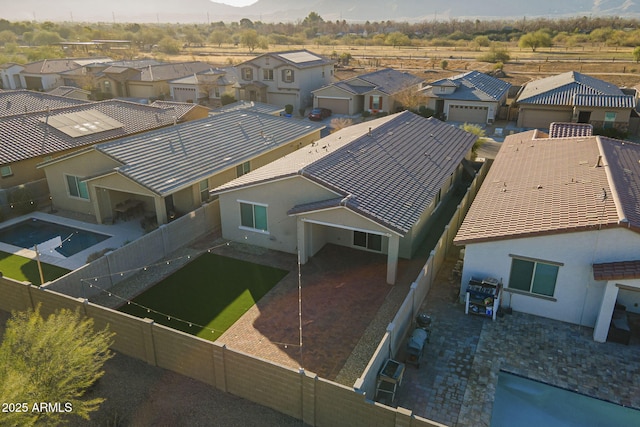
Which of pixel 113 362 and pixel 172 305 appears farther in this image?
pixel 172 305

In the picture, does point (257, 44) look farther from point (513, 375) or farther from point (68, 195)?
point (513, 375)

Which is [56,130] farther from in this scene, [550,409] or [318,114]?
[550,409]

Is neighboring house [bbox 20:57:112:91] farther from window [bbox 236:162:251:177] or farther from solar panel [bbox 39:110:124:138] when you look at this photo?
window [bbox 236:162:251:177]

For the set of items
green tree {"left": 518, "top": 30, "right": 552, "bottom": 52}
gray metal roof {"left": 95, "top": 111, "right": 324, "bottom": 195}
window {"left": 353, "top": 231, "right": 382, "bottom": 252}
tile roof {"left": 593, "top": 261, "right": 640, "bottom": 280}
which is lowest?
window {"left": 353, "top": 231, "right": 382, "bottom": 252}

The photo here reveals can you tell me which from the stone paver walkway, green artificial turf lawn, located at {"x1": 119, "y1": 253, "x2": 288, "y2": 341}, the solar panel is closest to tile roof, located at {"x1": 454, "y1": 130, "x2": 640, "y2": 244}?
the stone paver walkway

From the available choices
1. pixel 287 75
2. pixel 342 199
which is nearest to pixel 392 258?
pixel 342 199

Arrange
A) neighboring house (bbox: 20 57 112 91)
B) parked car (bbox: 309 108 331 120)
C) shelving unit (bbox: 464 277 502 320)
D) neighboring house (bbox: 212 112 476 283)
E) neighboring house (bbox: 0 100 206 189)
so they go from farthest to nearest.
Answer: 1. neighboring house (bbox: 20 57 112 91)
2. parked car (bbox: 309 108 331 120)
3. neighboring house (bbox: 0 100 206 189)
4. neighboring house (bbox: 212 112 476 283)
5. shelving unit (bbox: 464 277 502 320)

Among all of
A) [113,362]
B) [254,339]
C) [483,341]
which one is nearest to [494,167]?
[483,341]
